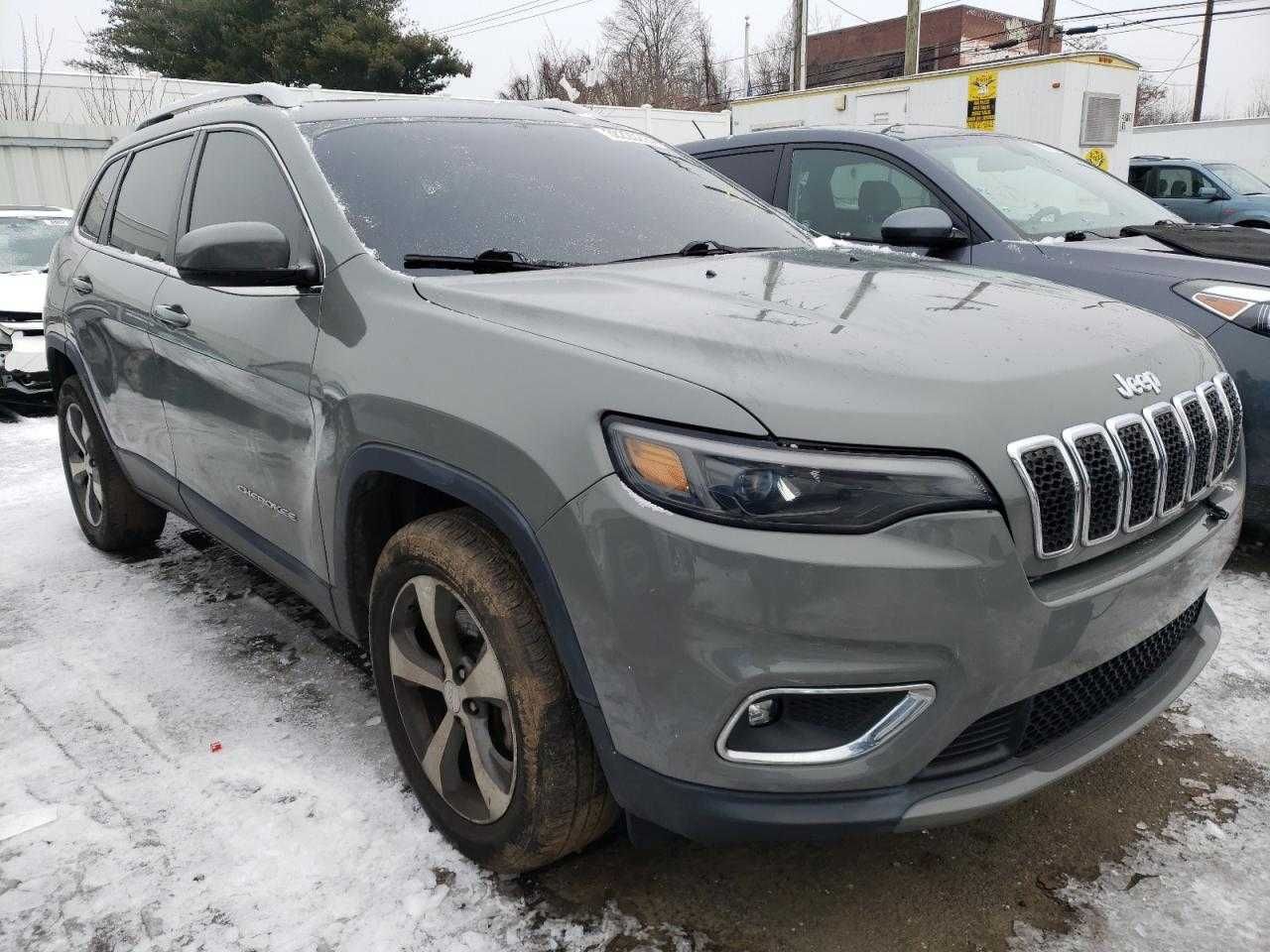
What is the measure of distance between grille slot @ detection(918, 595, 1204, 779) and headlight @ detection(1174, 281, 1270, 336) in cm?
178

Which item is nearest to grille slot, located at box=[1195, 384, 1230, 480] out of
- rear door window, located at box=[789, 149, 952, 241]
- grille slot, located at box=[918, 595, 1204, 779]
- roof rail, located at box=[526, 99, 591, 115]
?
grille slot, located at box=[918, 595, 1204, 779]

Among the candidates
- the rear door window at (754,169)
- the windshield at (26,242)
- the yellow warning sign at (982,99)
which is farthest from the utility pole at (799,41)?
the rear door window at (754,169)

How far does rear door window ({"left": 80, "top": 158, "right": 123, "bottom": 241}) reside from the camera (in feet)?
13.3

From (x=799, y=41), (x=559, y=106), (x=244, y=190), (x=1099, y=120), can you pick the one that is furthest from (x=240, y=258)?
(x=799, y=41)

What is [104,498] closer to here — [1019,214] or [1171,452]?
[1171,452]

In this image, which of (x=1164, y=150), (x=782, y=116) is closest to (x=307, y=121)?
(x=782, y=116)

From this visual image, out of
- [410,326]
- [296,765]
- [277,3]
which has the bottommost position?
[296,765]

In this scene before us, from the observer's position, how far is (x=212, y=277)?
8.03 ft

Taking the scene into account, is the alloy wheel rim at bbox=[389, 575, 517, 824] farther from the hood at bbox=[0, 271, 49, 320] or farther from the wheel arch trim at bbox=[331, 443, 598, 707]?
the hood at bbox=[0, 271, 49, 320]

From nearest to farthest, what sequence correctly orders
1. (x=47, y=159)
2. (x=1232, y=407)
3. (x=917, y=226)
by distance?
(x=1232, y=407) → (x=917, y=226) → (x=47, y=159)

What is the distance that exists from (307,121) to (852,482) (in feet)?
6.66

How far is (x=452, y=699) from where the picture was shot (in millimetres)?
2164

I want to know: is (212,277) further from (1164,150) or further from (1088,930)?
(1164,150)

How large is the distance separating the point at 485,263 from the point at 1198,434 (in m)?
1.64
